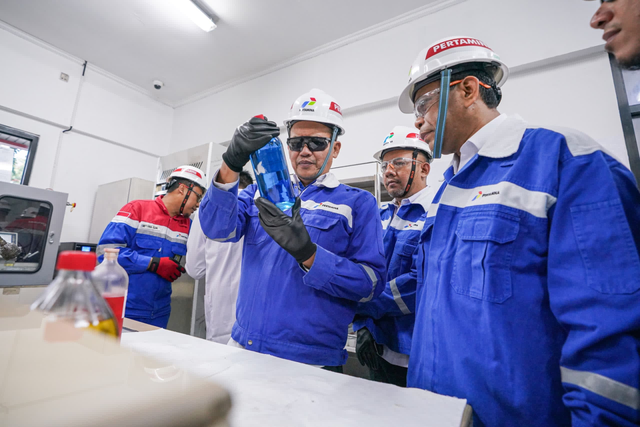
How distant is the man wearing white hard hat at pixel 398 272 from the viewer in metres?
1.59

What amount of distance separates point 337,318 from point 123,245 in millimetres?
2072

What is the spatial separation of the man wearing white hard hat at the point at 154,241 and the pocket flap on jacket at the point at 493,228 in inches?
90.9

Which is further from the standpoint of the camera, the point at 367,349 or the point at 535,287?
the point at 367,349

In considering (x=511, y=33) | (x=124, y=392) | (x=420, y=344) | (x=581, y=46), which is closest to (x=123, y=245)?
(x=420, y=344)

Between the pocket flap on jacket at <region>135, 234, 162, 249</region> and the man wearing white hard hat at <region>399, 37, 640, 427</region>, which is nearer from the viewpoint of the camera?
the man wearing white hard hat at <region>399, 37, 640, 427</region>

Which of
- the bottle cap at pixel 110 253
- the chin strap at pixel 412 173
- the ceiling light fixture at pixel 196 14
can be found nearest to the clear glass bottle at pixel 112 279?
the bottle cap at pixel 110 253

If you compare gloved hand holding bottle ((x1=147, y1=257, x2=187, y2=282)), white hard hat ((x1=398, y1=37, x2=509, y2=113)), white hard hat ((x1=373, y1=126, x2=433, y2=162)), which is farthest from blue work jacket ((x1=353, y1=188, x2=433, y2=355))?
gloved hand holding bottle ((x1=147, y1=257, x2=187, y2=282))

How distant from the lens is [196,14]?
3.26 m

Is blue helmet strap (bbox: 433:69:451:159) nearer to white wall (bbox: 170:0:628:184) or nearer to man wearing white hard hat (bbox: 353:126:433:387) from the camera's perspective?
man wearing white hard hat (bbox: 353:126:433:387)

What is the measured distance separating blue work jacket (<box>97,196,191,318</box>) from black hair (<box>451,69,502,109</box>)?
2.40 m

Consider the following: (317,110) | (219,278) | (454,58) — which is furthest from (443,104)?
(219,278)

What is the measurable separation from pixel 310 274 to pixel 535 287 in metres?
0.65

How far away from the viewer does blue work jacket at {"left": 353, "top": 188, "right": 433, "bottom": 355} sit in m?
1.57

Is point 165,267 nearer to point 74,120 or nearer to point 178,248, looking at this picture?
point 178,248
